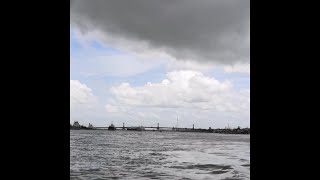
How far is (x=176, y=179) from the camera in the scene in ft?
55.4
